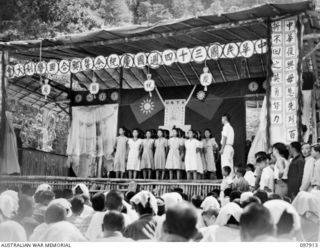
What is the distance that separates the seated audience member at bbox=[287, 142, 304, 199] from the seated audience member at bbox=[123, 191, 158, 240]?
2.96 metres

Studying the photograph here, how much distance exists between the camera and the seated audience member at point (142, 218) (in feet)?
13.6

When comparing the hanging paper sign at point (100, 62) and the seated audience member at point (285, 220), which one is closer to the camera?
the seated audience member at point (285, 220)

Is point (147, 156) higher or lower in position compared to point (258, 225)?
higher

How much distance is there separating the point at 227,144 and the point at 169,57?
2312 millimetres

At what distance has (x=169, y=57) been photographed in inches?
401

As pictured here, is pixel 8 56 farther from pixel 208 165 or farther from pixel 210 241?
pixel 210 241

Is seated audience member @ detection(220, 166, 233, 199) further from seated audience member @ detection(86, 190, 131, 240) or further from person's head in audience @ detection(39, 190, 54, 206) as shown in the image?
seated audience member @ detection(86, 190, 131, 240)

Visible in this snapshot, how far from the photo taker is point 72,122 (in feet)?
43.6

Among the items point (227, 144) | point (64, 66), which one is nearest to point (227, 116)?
point (227, 144)

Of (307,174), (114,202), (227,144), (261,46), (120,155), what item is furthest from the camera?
(120,155)

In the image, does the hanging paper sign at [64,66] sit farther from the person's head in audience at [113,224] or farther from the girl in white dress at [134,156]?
the person's head in audience at [113,224]

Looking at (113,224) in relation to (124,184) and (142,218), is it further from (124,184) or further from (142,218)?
(124,184)

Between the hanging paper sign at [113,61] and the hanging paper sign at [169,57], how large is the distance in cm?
107

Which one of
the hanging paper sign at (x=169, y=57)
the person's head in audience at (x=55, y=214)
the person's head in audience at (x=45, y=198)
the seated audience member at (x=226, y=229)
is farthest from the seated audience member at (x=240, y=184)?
the person's head in audience at (x=55, y=214)
